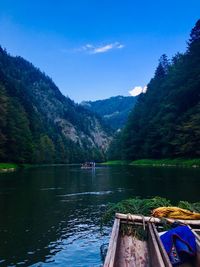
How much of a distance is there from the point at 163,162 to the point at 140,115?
42045mm

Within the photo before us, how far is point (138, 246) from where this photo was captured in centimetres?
1095

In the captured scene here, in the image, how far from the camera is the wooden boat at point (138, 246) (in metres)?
7.91

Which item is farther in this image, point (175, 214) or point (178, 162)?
point (178, 162)

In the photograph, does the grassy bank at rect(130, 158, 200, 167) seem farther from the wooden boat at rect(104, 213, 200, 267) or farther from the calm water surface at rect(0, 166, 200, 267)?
the wooden boat at rect(104, 213, 200, 267)

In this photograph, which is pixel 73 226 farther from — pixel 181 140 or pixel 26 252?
pixel 181 140

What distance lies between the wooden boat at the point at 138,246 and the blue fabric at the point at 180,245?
7.3 inches

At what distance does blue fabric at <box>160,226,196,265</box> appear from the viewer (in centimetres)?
874

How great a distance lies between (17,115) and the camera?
10200cm

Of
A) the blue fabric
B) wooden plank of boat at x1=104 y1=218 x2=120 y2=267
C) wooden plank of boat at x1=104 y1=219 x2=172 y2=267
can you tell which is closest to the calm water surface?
wooden plank of boat at x1=104 y1=219 x2=172 y2=267

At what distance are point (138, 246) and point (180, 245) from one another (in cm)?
231

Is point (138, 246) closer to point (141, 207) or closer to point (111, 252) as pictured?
point (111, 252)

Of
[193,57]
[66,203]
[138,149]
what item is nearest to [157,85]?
[138,149]

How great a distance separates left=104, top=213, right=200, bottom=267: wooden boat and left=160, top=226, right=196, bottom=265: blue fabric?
0.60 ft

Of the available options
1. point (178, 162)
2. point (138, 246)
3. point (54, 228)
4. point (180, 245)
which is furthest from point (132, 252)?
point (178, 162)
